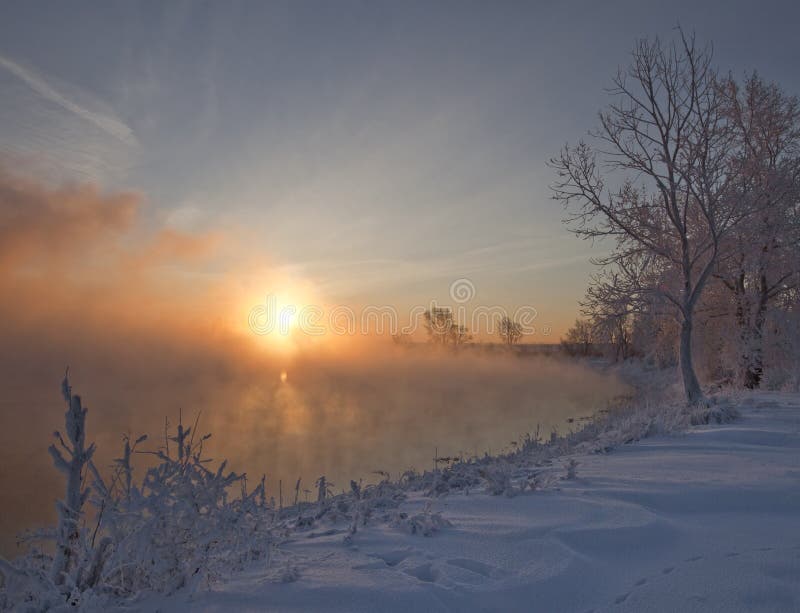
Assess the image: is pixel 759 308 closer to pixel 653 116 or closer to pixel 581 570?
pixel 653 116

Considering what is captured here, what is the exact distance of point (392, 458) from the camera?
14555 millimetres

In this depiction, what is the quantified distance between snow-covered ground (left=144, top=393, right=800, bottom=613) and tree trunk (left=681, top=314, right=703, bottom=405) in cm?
652

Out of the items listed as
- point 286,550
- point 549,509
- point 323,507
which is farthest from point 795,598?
point 323,507

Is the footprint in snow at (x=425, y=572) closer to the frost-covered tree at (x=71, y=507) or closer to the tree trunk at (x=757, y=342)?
the frost-covered tree at (x=71, y=507)

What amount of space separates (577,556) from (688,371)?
10.2m

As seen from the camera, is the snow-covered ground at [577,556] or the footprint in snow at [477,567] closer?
the snow-covered ground at [577,556]

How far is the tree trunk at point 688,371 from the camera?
11.7 m

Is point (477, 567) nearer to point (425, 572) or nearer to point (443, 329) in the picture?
point (425, 572)

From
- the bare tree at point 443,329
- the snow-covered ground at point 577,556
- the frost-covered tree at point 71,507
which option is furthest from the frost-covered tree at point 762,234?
the bare tree at point 443,329

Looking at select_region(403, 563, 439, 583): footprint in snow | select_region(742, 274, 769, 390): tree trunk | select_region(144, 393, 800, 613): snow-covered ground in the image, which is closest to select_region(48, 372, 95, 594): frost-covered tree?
select_region(144, 393, 800, 613): snow-covered ground

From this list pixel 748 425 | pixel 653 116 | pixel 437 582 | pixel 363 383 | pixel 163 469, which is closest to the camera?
pixel 437 582

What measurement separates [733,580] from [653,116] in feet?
40.0

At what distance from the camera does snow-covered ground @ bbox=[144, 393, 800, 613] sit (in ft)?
9.22

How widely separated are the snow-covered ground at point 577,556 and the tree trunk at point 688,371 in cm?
652
